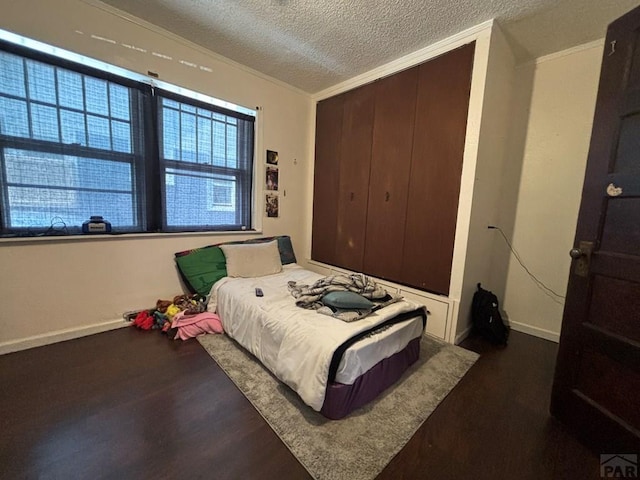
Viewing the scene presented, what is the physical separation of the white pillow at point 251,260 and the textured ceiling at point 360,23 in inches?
77.6

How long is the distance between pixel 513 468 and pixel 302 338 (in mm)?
1154

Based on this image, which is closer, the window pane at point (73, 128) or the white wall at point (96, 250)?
the white wall at point (96, 250)

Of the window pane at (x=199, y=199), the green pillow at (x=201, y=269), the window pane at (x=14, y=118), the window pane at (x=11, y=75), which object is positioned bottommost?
the green pillow at (x=201, y=269)

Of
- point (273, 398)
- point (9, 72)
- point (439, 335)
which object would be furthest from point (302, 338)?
point (9, 72)

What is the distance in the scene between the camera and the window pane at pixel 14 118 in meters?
1.82

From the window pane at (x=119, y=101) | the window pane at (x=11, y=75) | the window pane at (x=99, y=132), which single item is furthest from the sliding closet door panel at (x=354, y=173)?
the window pane at (x=11, y=75)

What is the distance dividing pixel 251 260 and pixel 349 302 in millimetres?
1353

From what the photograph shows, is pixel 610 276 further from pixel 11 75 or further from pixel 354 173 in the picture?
pixel 11 75

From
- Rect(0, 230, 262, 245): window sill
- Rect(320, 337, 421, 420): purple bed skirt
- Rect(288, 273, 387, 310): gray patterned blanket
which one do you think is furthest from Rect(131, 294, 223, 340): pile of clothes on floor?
Rect(320, 337, 421, 420): purple bed skirt

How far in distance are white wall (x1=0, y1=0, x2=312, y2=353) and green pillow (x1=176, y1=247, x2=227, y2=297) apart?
162 mm

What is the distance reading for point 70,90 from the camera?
2.03 meters

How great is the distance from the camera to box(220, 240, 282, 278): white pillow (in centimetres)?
264

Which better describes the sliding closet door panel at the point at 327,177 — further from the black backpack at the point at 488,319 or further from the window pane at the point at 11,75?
the window pane at the point at 11,75

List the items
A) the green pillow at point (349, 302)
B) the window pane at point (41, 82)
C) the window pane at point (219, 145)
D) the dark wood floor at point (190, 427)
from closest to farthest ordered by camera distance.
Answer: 1. the dark wood floor at point (190, 427)
2. the green pillow at point (349, 302)
3. the window pane at point (41, 82)
4. the window pane at point (219, 145)
